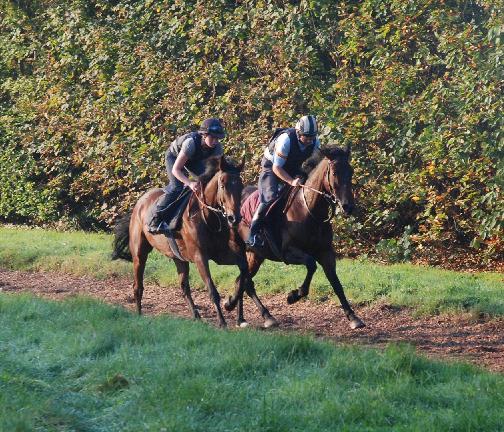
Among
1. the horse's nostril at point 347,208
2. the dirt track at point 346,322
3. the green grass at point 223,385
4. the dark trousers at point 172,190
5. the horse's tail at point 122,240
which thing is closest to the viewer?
the green grass at point 223,385

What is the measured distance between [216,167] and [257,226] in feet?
2.87

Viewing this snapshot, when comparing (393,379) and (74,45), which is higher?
(74,45)

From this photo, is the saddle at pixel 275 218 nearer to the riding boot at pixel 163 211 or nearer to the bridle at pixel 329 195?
the bridle at pixel 329 195

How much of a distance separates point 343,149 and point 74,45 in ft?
38.5

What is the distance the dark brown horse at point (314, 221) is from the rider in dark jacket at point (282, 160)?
0.41ft

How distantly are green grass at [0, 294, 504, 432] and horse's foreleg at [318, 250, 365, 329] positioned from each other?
2.22 meters

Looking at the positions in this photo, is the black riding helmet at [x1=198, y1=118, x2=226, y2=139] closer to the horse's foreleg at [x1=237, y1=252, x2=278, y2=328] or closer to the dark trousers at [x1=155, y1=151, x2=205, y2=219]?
the dark trousers at [x1=155, y1=151, x2=205, y2=219]

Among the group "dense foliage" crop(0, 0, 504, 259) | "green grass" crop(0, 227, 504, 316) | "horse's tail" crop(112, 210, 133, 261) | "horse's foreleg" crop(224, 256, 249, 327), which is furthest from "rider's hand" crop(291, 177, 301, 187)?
"dense foliage" crop(0, 0, 504, 259)

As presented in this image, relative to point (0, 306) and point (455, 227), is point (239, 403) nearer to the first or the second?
point (0, 306)

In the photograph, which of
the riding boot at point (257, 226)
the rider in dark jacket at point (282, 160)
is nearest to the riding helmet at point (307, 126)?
the rider in dark jacket at point (282, 160)

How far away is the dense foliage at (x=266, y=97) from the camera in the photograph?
15195 mm

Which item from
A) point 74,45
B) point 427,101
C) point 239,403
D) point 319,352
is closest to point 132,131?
point 74,45

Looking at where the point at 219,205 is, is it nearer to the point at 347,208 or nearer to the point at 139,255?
the point at 347,208

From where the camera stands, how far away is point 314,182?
11.6m
